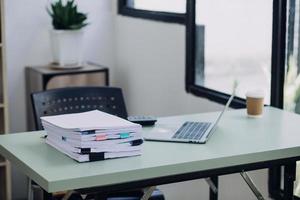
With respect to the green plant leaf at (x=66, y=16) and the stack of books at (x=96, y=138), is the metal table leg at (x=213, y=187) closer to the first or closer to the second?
the stack of books at (x=96, y=138)

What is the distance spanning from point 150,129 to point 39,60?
6.25 ft

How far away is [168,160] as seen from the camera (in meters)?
1.97

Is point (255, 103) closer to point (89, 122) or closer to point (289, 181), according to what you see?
point (289, 181)

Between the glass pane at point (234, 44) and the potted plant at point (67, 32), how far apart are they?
33.1 inches

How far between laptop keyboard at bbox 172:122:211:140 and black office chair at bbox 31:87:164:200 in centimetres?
42

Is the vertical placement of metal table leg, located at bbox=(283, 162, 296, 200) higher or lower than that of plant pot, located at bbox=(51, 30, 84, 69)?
lower

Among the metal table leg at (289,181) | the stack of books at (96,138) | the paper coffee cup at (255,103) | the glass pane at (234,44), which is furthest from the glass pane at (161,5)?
the stack of books at (96,138)

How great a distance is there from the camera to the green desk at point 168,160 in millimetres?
1838

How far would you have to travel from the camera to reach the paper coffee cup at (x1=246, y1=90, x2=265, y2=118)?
257 cm

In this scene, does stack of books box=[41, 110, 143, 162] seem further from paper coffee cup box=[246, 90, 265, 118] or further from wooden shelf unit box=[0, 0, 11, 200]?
wooden shelf unit box=[0, 0, 11, 200]

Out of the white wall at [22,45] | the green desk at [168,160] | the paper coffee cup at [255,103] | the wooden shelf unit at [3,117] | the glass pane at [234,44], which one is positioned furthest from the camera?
the white wall at [22,45]

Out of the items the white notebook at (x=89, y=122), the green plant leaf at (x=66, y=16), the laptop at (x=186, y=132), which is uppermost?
the green plant leaf at (x=66, y=16)

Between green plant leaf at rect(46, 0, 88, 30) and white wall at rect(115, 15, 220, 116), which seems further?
green plant leaf at rect(46, 0, 88, 30)

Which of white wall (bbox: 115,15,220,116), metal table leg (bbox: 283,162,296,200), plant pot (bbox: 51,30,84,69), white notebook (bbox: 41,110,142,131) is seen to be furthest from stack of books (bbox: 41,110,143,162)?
plant pot (bbox: 51,30,84,69)
